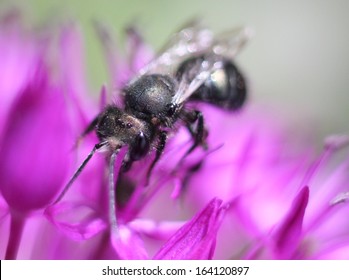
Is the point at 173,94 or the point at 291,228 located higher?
the point at 173,94

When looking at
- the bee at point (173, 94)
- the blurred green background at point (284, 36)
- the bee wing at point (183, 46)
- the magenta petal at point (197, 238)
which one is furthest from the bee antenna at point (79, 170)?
the blurred green background at point (284, 36)

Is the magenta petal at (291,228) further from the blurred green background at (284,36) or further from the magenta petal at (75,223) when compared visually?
the blurred green background at (284,36)

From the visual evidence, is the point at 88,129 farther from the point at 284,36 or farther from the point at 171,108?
the point at 284,36

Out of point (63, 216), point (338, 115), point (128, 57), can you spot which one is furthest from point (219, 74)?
point (338, 115)

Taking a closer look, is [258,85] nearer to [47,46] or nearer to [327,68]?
[327,68]

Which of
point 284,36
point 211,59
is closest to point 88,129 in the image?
point 211,59

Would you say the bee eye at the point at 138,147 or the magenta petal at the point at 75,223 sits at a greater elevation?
the bee eye at the point at 138,147
